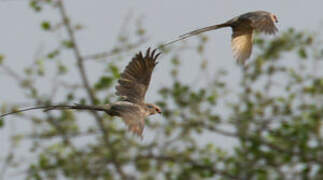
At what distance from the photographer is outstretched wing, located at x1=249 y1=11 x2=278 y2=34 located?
360 inches

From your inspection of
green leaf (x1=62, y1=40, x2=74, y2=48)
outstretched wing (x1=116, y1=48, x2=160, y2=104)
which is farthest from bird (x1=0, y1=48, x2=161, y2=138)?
green leaf (x1=62, y1=40, x2=74, y2=48)

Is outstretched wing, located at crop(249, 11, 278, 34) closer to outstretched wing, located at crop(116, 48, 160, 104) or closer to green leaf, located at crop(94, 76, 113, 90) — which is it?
outstretched wing, located at crop(116, 48, 160, 104)

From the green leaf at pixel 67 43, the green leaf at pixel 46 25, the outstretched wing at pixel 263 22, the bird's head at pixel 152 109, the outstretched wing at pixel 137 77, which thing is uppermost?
the green leaf at pixel 67 43

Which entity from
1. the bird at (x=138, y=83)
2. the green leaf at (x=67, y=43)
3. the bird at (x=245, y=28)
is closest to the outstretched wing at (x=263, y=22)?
the bird at (x=245, y=28)

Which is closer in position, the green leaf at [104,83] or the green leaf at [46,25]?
the green leaf at [46,25]

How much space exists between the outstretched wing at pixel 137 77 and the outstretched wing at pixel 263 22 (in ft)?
3.79

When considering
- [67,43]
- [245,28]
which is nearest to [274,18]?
[245,28]

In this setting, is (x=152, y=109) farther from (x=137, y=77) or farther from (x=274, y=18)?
(x=274, y=18)

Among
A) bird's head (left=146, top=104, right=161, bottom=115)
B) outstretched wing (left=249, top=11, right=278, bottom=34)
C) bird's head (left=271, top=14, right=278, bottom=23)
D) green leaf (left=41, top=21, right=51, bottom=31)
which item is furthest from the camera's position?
green leaf (left=41, top=21, right=51, bottom=31)

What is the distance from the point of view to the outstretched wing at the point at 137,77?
29.2 ft

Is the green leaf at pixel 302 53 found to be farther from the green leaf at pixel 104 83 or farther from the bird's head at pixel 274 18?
the bird's head at pixel 274 18

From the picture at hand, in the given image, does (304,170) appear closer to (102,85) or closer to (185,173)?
(185,173)

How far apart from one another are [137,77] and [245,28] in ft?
4.78

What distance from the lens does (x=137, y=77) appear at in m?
9.01
